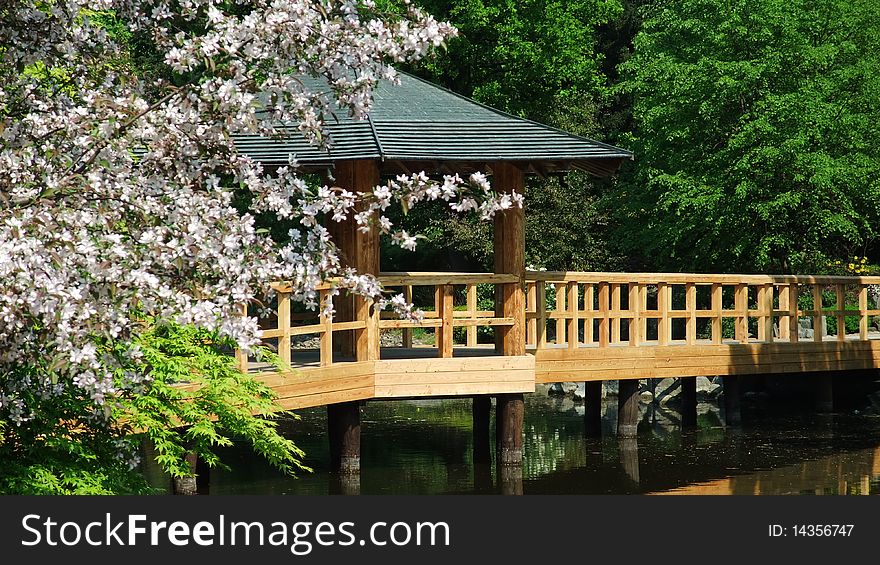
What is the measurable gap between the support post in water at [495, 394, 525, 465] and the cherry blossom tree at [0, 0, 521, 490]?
8138mm

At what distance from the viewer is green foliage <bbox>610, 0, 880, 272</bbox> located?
23984 millimetres

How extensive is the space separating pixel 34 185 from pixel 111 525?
194 centimetres

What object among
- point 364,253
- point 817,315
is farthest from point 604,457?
point 817,315

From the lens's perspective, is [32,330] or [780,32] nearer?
[32,330]

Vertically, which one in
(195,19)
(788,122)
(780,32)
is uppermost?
(780,32)

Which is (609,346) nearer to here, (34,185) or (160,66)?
(34,185)

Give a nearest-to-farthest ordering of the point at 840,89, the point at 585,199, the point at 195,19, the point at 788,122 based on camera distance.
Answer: the point at 195,19, the point at 788,122, the point at 840,89, the point at 585,199

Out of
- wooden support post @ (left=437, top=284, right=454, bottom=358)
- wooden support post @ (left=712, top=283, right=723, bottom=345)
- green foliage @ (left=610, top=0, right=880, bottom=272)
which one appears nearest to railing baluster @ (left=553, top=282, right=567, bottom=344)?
wooden support post @ (left=437, top=284, right=454, bottom=358)

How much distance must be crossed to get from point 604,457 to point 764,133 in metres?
9.77

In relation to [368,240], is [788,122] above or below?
above

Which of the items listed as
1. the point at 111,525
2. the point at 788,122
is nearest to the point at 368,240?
the point at 111,525

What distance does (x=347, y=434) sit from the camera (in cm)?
1466

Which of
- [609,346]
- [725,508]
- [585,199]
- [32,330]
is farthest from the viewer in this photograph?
[585,199]

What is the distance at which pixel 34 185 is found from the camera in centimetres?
662
